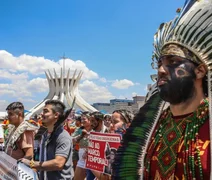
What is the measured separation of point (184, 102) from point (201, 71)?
0.22m

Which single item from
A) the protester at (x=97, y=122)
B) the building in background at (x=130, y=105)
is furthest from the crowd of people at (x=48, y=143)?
the building in background at (x=130, y=105)

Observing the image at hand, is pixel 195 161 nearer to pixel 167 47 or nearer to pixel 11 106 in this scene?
pixel 167 47

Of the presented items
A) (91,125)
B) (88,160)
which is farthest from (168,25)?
(91,125)

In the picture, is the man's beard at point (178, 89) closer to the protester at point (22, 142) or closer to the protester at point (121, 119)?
the protester at point (22, 142)

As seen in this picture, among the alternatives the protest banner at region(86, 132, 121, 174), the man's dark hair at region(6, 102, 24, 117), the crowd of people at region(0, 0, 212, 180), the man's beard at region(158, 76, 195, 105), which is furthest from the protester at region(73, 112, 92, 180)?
the man's beard at region(158, 76, 195, 105)

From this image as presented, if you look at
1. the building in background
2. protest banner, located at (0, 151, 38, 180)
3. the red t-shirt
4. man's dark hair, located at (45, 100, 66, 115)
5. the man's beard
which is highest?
the building in background

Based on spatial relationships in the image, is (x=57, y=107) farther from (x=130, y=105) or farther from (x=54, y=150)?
(x=130, y=105)

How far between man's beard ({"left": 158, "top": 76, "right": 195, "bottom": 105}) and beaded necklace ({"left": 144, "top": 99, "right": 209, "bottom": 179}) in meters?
0.11

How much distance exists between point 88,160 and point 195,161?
95.9 inches

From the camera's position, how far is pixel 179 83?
1805mm

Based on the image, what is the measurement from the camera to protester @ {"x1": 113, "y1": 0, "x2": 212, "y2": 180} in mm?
1727

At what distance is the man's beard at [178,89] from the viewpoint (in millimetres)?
1803

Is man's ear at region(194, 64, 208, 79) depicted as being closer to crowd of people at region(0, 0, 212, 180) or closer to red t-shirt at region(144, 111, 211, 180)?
crowd of people at region(0, 0, 212, 180)

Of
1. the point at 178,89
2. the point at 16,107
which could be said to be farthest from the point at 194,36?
the point at 16,107
